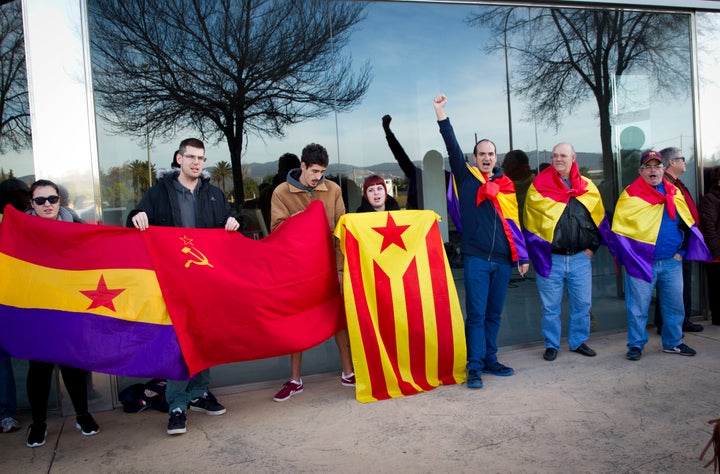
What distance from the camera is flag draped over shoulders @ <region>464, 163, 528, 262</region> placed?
4.36m

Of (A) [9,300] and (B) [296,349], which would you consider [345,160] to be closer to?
(B) [296,349]

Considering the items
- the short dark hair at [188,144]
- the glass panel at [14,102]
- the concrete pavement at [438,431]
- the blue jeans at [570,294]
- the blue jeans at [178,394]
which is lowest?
the concrete pavement at [438,431]

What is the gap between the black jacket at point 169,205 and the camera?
3.88m

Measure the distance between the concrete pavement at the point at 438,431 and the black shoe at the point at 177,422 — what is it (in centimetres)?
Answer: 4

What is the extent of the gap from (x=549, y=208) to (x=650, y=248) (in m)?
0.91

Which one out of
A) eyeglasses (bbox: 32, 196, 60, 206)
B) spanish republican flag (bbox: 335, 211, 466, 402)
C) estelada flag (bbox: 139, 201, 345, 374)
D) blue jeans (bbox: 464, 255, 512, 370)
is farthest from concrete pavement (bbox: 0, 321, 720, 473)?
eyeglasses (bbox: 32, 196, 60, 206)

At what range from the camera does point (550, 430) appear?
348 centimetres

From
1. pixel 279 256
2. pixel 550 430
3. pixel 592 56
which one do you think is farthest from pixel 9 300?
pixel 592 56

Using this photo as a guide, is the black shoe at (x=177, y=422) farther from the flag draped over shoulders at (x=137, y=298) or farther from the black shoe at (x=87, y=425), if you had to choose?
the black shoe at (x=87, y=425)

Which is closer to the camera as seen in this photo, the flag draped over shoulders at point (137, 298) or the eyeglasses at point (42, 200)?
the flag draped over shoulders at point (137, 298)

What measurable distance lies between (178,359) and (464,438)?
1.78 meters

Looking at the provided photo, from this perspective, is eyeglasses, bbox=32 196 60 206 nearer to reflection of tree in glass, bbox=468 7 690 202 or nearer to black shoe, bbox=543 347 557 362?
reflection of tree in glass, bbox=468 7 690 202

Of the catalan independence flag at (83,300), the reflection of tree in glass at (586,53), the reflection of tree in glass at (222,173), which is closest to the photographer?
the catalan independence flag at (83,300)

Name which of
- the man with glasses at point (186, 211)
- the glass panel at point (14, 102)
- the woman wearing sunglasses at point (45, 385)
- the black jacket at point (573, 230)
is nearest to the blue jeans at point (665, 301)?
the black jacket at point (573, 230)
